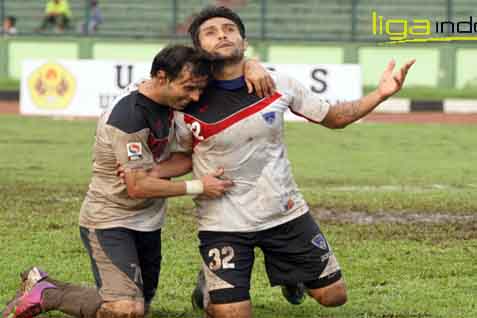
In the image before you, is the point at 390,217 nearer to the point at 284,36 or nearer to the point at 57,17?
the point at 284,36

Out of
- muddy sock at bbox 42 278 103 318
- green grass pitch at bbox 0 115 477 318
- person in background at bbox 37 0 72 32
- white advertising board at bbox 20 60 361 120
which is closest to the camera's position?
muddy sock at bbox 42 278 103 318

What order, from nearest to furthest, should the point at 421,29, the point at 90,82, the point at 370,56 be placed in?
the point at 90,82 → the point at 370,56 → the point at 421,29

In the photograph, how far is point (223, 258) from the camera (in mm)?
7023

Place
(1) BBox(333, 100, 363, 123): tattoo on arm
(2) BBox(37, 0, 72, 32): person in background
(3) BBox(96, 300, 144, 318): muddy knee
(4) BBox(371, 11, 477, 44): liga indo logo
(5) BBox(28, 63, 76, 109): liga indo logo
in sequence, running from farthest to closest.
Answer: (2) BBox(37, 0, 72, 32): person in background < (4) BBox(371, 11, 477, 44): liga indo logo < (5) BBox(28, 63, 76, 109): liga indo logo < (1) BBox(333, 100, 363, 123): tattoo on arm < (3) BBox(96, 300, 144, 318): muddy knee

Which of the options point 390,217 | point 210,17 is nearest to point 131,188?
point 210,17

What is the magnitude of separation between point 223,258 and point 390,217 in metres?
4.87

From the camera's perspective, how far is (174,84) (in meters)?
6.79

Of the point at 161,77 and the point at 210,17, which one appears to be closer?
the point at 161,77

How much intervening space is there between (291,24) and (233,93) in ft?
79.3

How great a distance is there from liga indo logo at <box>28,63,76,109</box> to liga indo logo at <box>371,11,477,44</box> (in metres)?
9.10

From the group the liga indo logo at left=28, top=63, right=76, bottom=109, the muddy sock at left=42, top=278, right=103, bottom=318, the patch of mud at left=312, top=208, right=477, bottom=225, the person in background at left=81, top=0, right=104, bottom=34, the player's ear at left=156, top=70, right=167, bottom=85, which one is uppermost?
the person in background at left=81, top=0, right=104, bottom=34

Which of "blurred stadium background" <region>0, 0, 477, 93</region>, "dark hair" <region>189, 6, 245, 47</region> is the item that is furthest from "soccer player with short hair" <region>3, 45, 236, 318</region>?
"blurred stadium background" <region>0, 0, 477, 93</region>

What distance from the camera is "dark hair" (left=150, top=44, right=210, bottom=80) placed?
676 cm

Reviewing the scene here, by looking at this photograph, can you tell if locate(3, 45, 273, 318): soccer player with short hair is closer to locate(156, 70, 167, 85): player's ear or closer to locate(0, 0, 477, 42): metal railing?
locate(156, 70, 167, 85): player's ear
